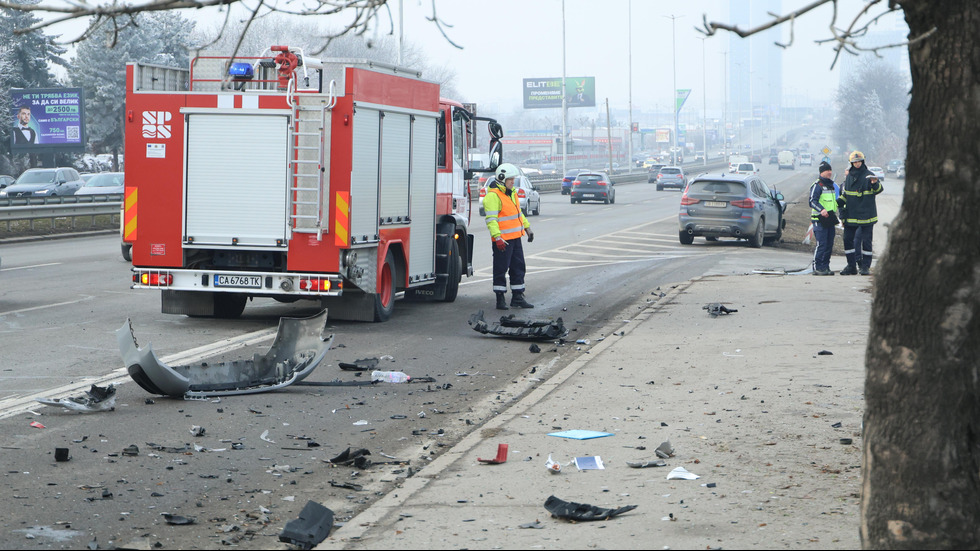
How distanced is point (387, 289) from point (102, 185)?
31622 millimetres

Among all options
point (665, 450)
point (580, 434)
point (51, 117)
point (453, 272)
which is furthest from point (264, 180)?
point (51, 117)

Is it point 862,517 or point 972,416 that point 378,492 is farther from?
point 972,416

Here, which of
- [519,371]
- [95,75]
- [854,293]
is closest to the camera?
[519,371]

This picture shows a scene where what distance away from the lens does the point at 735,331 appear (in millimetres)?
12133

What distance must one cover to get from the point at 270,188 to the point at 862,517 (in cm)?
915

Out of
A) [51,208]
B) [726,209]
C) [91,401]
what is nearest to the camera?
[91,401]

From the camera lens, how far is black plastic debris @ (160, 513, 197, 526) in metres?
5.50

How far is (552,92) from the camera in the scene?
385 feet

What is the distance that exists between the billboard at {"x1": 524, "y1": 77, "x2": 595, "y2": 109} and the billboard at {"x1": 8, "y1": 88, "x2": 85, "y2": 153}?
68867 millimetres

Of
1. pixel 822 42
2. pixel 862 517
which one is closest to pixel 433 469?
pixel 862 517

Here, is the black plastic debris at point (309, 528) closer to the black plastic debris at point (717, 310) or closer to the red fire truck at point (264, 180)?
the red fire truck at point (264, 180)

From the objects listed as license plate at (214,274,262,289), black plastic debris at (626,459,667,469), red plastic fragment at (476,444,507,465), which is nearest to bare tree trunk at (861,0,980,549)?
black plastic debris at (626,459,667,469)

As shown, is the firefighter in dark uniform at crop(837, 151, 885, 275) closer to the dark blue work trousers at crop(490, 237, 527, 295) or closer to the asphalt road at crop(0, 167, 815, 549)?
the asphalt road at crop(0, 167, 815, 549)

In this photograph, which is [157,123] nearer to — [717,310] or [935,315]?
[717,310]
